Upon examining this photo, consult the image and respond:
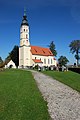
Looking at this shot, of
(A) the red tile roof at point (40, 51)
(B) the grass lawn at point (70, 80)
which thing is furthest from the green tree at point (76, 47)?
(B) the grass lawn at point (70, 80)

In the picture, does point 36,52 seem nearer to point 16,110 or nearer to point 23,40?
point 23,40

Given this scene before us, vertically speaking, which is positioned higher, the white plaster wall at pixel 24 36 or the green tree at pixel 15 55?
the white plaster wall at pixel 24 36

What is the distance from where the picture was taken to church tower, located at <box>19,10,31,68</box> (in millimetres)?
100500

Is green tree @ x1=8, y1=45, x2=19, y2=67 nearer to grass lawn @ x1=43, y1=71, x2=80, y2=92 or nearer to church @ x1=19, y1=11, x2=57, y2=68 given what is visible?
church @ x1=19, y1=11, x2=57, y2=68

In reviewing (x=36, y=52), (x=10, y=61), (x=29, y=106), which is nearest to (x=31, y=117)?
(x=29, y=106)

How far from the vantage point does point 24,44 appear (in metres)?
101

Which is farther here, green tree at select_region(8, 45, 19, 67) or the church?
green tree at select_region(8, 45, 19, 67)

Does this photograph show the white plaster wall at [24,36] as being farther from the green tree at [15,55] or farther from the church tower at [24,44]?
the green tree at [15,55]

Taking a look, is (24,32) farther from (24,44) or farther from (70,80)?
(70,80)

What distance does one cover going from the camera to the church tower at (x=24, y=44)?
330 ft

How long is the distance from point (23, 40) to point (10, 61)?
1110cm

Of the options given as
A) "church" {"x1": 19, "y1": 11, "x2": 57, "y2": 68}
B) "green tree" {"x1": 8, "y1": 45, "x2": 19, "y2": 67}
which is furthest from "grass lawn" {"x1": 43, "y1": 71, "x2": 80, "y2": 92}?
"green tree" {"x1": 8, "y1": 45, "x2": 19, "y2": 67}

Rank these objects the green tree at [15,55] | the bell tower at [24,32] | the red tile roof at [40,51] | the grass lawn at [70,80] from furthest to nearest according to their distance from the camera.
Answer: the red tile roof at [40,51] < the green tree at [15,55] < the bell tower at [24,32] < the grass lawn at [70,80]

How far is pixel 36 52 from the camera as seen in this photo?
10700 centimetres
